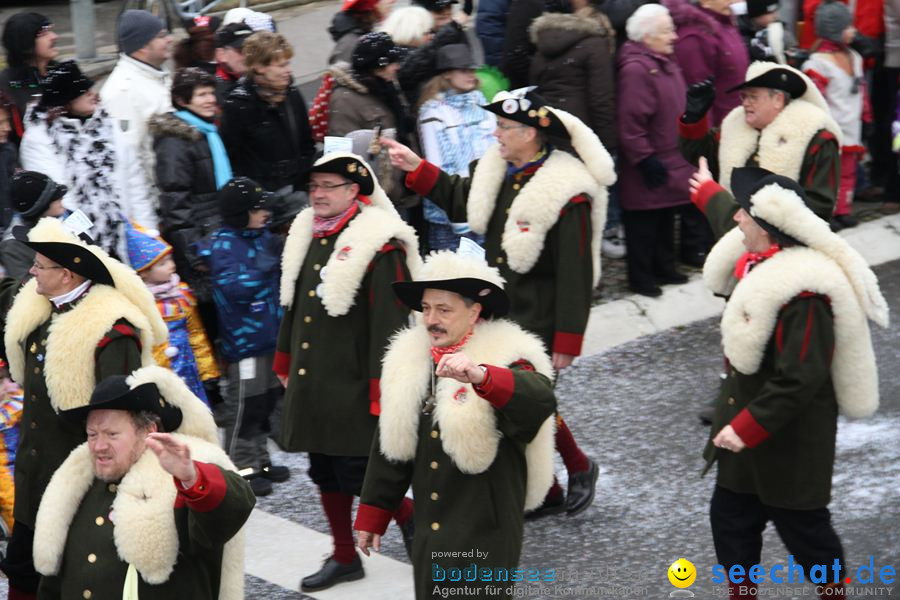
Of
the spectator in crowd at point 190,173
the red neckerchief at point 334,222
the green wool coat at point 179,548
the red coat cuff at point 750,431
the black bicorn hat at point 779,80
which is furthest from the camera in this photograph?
the spectator in crowd at point 190,173

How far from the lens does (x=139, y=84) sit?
8797 millimetres

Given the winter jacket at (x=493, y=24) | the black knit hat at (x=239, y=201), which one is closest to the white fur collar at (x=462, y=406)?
the black knit hat at (x=239, y=201)

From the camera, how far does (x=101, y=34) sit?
553 inches

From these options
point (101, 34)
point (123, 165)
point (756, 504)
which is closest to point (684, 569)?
point (756, 504)

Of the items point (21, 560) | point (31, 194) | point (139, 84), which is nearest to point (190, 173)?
point (139, 84)

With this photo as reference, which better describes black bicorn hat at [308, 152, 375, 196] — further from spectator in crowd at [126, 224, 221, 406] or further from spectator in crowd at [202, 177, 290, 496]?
spectator in crowd at [126, 224, 221, 406]

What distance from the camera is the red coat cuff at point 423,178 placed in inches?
299

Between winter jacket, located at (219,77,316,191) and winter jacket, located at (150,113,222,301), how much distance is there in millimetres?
300

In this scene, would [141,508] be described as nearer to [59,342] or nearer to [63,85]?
[59,342]

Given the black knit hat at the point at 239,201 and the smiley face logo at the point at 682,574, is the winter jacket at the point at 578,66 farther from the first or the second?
the smiley face logo at the point at 682,574

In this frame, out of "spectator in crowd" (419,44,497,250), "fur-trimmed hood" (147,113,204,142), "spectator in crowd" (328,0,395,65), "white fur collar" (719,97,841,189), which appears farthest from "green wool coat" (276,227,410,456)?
"spectator in crowd" (328,0,395,65)

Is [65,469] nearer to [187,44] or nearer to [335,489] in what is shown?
[335,489]

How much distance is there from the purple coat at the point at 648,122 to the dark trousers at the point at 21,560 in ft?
17.1

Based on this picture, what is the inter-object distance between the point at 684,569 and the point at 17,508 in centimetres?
297
